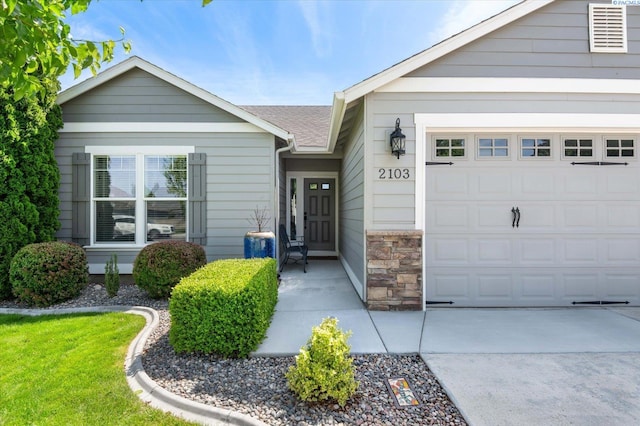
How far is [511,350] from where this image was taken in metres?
2.94

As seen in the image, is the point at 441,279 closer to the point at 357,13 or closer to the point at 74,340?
the point at 74,340

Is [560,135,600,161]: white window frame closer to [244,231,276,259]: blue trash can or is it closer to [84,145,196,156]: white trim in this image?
[244,231,276,259]: blue trash can

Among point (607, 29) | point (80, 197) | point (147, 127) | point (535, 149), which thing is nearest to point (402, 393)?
point (535, 149)

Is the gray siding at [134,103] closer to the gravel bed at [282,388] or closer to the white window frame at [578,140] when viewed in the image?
the gravel bed at [282,388]

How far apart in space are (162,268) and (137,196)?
1.88 metres

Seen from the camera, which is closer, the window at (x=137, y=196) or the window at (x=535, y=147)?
the window at (x=535, y=147)

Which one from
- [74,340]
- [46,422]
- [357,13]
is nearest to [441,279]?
[46,422]

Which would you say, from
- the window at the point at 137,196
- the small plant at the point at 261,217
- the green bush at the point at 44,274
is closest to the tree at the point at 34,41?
the green bush at the point at 44,274

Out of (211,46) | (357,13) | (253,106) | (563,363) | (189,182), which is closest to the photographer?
(563,363)

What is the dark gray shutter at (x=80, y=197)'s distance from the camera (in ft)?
18.3

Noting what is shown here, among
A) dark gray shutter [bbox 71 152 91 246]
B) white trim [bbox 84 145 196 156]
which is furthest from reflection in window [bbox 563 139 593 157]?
dark gray shutter [bbox 71 152 91 246]

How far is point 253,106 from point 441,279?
28.1 ft

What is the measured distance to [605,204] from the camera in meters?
4.27

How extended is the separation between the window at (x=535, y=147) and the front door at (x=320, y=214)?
4.87m
